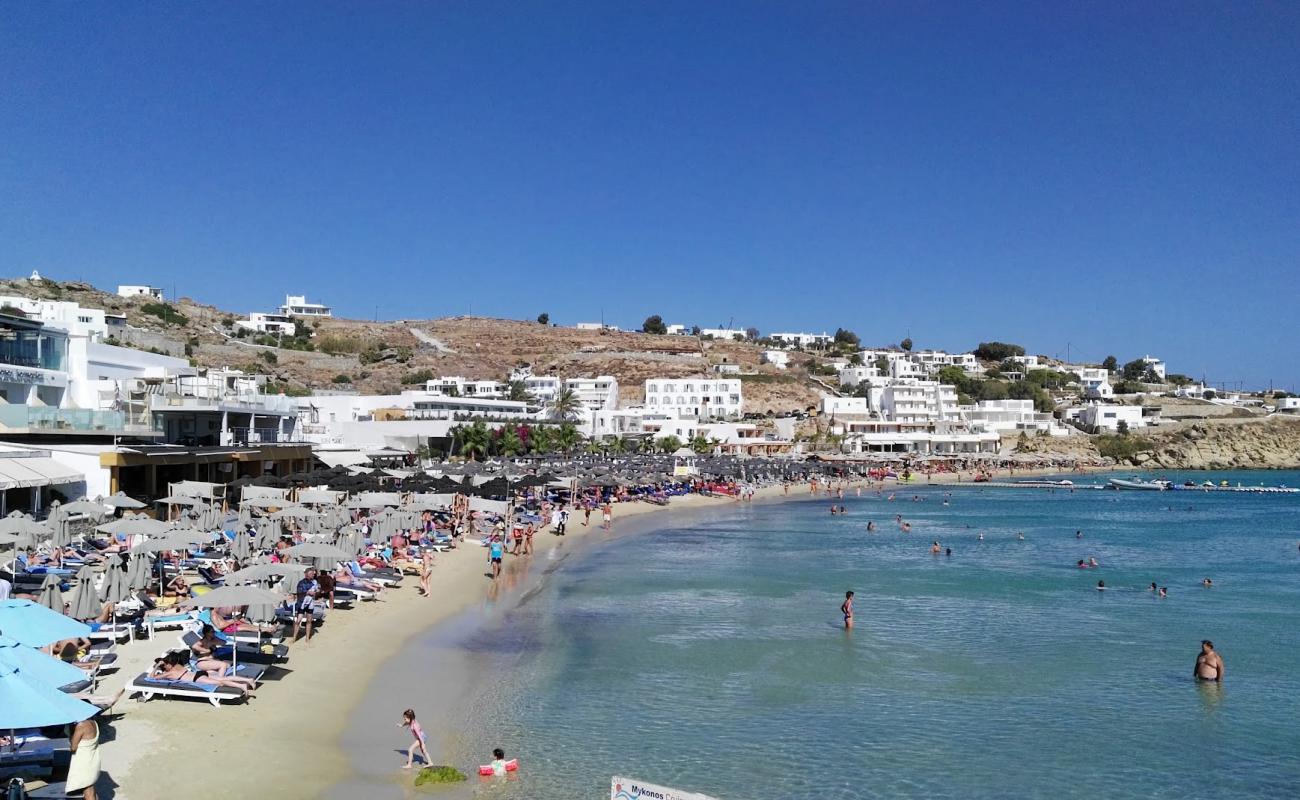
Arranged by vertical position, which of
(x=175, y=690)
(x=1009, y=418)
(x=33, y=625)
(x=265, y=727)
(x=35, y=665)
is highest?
(x=1009, y=418)

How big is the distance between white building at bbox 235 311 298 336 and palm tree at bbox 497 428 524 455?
241ft

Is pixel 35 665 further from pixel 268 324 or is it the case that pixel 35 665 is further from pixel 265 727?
pixel 268 324

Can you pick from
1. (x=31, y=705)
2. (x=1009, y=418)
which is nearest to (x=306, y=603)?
(x=31, y=705)

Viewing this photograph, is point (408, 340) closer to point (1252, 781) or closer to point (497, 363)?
point (497, 363)

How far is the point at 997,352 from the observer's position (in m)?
172

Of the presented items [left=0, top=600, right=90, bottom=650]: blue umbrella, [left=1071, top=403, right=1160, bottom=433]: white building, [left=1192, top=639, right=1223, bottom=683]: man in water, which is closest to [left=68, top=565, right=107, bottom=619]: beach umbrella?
[left=0, top=600, right=90, bottom=650]: blue umbrella

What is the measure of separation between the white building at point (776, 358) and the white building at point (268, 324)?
228 feet

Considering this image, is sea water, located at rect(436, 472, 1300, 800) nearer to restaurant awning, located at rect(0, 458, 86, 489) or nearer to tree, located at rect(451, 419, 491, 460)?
restaurant awning, located at rect(0, 458, 86, 489)

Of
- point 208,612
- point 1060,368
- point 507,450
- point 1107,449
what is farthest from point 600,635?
point 1060,368

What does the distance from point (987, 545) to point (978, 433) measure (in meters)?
69.7

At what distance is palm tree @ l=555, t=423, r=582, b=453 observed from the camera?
71.1 m

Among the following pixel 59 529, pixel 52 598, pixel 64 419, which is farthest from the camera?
pixel 64 419

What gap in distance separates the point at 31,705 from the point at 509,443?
5642cm

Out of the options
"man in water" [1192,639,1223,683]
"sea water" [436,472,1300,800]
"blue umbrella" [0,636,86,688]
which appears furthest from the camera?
"man in water" [1192,639,1223,683]
